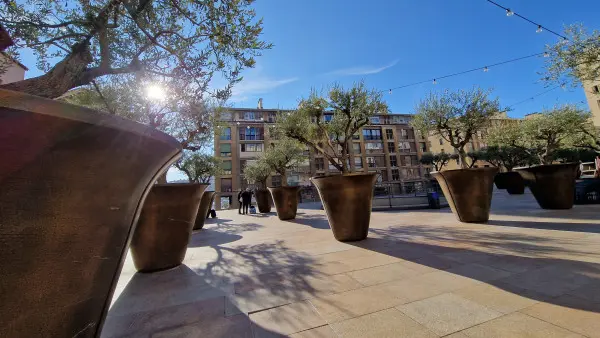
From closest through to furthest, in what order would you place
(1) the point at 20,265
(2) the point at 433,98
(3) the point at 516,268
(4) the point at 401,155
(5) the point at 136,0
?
(1) the point at 20,265 < (3) the point at 516,268 < (5) the point at 136,0 < (2) the point at 433,98 < (4) the point at 401,155

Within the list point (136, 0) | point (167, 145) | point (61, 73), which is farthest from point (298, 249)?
point (136, 0)

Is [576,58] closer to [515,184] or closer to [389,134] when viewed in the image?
[515,184]

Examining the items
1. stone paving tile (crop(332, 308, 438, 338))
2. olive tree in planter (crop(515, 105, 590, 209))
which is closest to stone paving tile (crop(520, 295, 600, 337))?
stone paving tile (crop(332, 308, 438, 338))

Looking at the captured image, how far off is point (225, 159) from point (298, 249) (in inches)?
1367

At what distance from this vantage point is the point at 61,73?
256 cm

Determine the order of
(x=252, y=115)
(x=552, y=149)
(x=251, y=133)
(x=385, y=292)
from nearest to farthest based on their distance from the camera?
(x=385, y=292)
(x=552, y=149)
(x=251, y=133)
(x=252, y=115)

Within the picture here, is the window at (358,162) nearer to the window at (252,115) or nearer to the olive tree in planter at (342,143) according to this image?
the window at (252,115)

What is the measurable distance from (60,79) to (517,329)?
4.35m

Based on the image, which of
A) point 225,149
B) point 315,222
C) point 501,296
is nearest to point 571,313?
point 501,296

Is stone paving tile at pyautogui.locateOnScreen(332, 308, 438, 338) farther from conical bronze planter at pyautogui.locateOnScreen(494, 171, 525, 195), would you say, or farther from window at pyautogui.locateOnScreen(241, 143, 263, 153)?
window at pyautogui.locateOnScreen(241, 143, 263, 153)

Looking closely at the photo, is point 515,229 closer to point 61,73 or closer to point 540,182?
point 540,182

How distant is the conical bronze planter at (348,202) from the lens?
396cm

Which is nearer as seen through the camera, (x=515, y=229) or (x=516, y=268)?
(x=516, y=268)

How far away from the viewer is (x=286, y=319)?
1744 millimetres
